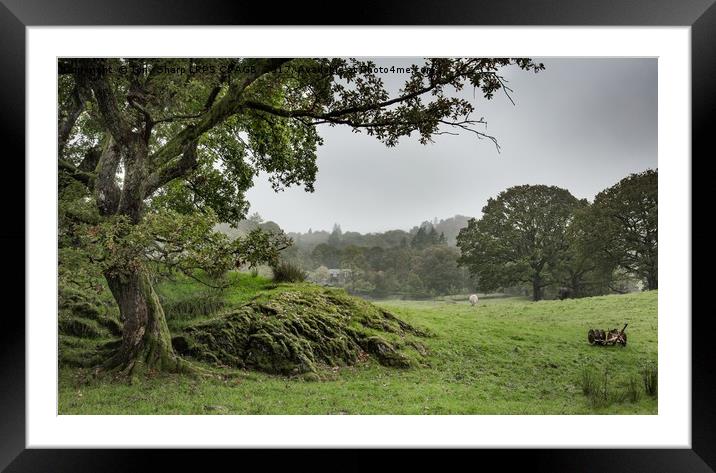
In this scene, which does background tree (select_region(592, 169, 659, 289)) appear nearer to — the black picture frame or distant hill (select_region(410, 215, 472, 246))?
the black picture frame

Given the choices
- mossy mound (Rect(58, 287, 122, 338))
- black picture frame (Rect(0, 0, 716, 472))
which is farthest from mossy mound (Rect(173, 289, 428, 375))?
black picture frame (Rect(0, 0, 716, 472))

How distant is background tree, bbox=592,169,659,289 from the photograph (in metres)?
0.02

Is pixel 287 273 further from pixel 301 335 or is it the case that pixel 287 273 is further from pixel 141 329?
pixel 141 329

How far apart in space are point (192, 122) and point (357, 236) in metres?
2.56

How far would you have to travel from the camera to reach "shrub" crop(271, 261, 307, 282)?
16.8 ft

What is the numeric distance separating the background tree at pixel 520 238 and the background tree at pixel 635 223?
463 millimetres

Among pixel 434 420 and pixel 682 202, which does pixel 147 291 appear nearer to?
pixel 434 420

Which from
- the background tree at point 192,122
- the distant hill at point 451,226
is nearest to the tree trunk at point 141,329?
the background tree at point 192,122

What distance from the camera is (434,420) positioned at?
4.54 m

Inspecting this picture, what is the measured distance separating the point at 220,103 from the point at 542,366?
519 cm
